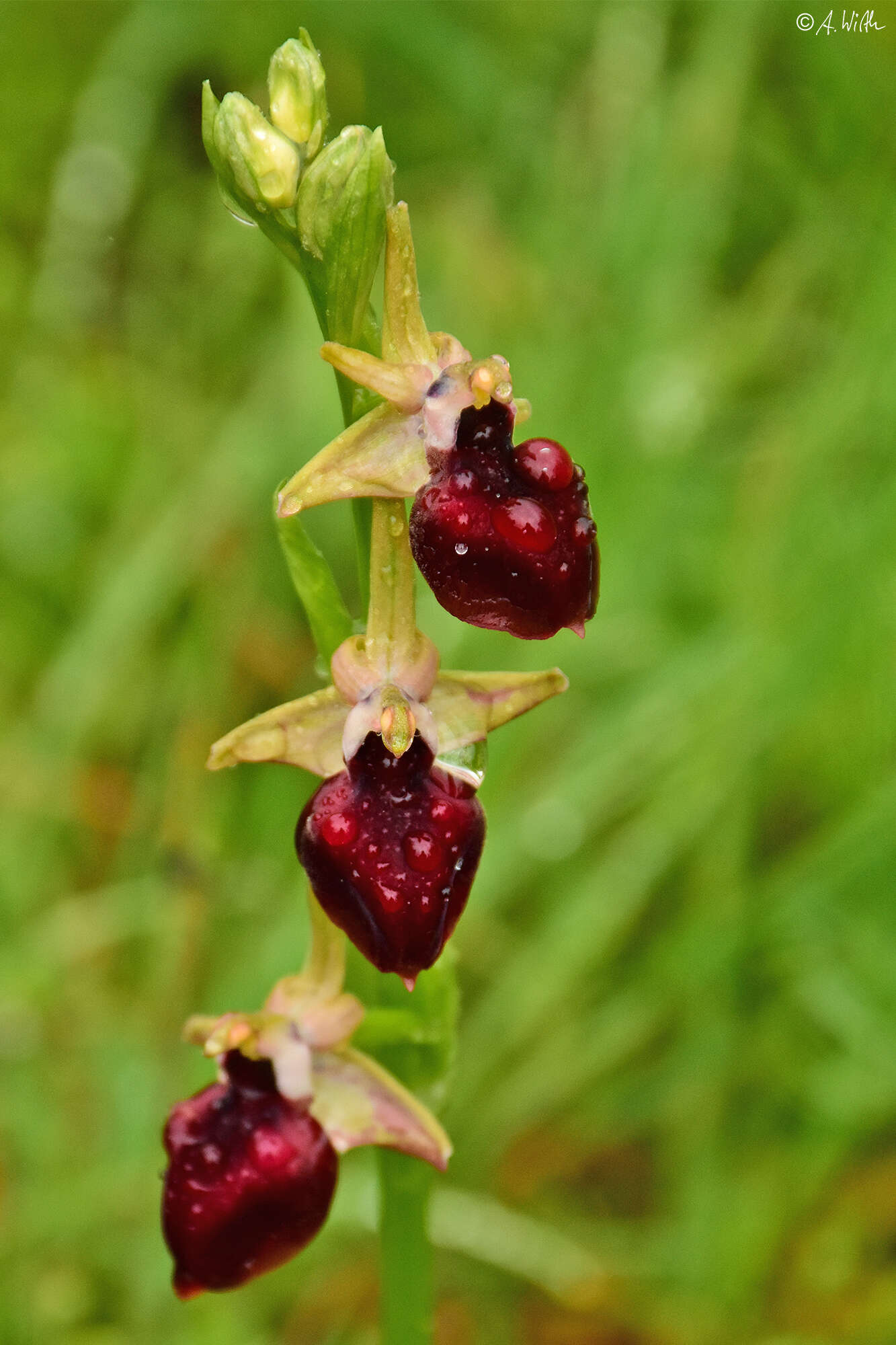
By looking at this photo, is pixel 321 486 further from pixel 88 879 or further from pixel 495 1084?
pixel 88 879

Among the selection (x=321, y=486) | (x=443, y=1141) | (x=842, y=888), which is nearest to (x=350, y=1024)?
(x=443, y=1141)

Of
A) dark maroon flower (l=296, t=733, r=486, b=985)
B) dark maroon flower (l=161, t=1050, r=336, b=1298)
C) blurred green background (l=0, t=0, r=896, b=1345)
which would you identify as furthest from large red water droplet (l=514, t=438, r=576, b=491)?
dark maroon flower (l=161, t=1050, r=336, b=1298)

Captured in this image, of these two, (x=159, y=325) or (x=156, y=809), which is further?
(x=159, y=325)

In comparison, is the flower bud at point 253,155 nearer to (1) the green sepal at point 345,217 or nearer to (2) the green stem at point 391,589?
(1) the green sepal at point 345,217

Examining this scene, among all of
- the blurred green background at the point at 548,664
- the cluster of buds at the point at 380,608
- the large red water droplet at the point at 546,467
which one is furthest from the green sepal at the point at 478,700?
the blurred green background at the point at 548,664

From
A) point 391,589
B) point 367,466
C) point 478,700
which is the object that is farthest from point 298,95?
point 478,700

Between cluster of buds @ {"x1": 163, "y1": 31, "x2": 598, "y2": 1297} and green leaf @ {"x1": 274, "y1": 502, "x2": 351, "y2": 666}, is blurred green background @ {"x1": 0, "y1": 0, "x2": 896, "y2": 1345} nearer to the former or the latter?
cluster of buds @ {"x1": 163, "y1": 31, "x2": 598, "y2": 1297}

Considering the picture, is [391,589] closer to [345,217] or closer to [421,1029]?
[345,217]
